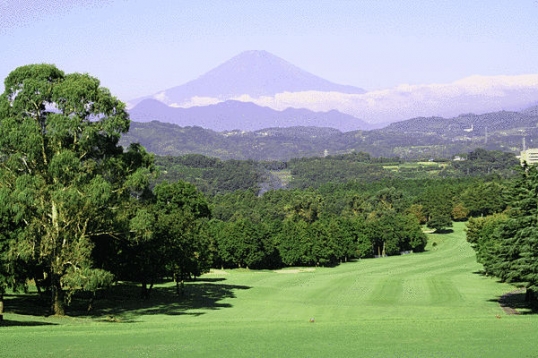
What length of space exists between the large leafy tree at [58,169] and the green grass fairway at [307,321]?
11.9 feet

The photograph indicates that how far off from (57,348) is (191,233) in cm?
3275

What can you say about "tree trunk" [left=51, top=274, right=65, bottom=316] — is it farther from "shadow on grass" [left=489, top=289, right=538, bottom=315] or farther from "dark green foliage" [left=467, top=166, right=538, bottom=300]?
"shadow on grass" [left=489, top=289, right=538, bottom=315]

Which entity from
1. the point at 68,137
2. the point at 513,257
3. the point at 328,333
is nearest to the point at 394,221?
the point at 513,257

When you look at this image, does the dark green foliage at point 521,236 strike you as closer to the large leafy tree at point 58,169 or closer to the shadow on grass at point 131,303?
the shadow on grass at point 131,303

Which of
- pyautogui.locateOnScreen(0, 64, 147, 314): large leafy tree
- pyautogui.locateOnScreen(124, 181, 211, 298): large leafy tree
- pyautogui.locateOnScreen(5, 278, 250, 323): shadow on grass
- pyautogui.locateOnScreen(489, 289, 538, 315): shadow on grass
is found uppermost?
pyautogui.locateOnScreen(0, 64, 147, 314): large leafy tree

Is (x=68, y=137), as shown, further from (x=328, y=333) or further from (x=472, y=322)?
(x=472, y=322)

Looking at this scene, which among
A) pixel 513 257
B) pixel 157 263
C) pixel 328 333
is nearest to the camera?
pixel 328 333

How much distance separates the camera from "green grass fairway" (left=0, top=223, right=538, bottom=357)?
2214 centimetres

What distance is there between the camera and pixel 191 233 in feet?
180

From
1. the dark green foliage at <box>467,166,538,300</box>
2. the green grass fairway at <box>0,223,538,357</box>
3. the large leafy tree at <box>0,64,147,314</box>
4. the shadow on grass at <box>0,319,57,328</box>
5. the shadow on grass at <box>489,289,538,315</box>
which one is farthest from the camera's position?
the shadow on grass at <box>489,289,538,315</box>

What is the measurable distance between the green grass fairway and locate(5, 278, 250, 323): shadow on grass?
0.59ft

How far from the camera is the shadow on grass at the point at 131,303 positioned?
40.3m

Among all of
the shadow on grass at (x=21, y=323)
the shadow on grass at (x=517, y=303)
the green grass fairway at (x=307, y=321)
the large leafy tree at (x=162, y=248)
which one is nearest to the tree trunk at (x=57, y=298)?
the green grass fairway at (x=307, y=321)

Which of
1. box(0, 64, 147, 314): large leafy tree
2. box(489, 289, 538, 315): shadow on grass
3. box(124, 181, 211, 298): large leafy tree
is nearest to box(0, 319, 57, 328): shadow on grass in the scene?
box(0, 64, 147, 314): large leafy tree
